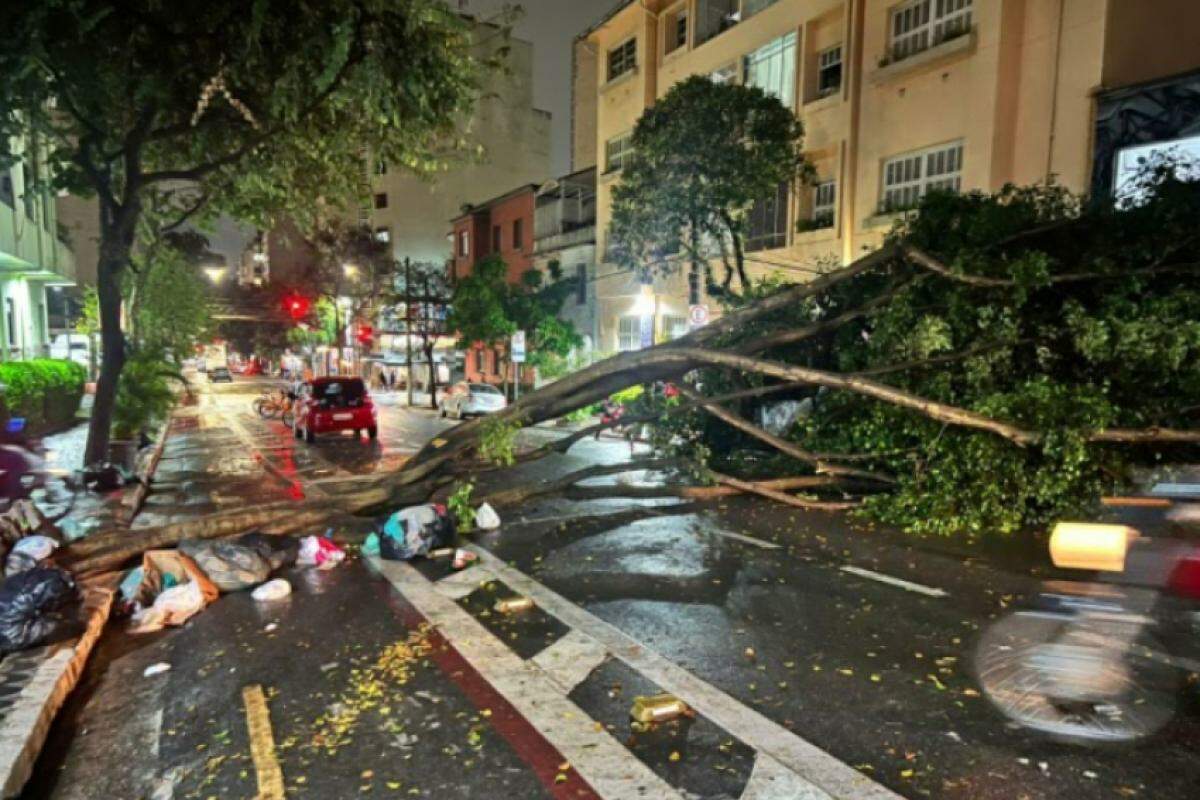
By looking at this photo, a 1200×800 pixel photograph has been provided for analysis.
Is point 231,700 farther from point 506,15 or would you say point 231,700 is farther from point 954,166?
point 954,166

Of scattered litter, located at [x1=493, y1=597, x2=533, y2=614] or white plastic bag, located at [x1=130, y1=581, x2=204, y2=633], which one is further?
A: scattered litter, located at [x1=493, y1=597, x2=533, y2=614]

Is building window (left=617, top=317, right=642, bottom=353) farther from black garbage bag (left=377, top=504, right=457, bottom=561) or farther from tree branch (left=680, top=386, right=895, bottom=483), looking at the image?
black garbage bag (left=377, top=504, right=457, bottom=561)

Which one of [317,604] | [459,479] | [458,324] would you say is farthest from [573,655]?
[458,324]

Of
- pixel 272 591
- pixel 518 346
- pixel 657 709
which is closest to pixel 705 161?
pixel 518 346

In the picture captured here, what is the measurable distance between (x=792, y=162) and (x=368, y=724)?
15950 millimetres

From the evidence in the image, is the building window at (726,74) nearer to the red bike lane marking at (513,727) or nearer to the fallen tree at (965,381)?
the fallen tree at (965,381)

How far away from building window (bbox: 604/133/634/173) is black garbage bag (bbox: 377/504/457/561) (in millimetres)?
21485

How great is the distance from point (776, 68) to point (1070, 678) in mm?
20006

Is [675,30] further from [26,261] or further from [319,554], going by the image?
[319,554]

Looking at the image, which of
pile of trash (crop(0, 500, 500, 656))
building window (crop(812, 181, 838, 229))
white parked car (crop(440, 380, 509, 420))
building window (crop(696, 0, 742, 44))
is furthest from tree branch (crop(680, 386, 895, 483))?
building window (crop(696, 0, 742, 44))

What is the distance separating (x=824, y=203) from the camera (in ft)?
64.4

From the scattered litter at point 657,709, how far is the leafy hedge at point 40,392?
47.9 ft

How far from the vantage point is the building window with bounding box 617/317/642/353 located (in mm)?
27109

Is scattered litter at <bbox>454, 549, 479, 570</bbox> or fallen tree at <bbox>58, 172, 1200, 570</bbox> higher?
fallen tree at <bbox>58, 172, 1200, 570</bbox>
